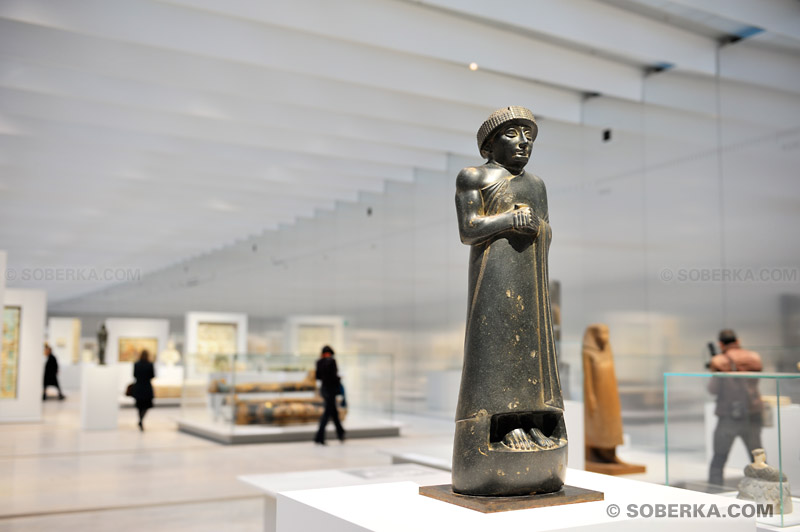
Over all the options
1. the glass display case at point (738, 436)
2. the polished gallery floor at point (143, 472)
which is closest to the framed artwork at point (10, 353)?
the polished gallery floor at point (143, 472)

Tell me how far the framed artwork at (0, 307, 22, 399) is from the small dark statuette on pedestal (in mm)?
15438

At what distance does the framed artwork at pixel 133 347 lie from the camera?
2542cm

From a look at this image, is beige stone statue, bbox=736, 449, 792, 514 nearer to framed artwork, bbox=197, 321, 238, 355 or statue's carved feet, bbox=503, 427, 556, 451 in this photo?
statue's carved feet, bbox=503, 427, 556, 451

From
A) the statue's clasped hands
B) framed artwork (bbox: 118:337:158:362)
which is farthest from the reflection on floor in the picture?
framed artwork (bbox: 118:337:158:362)

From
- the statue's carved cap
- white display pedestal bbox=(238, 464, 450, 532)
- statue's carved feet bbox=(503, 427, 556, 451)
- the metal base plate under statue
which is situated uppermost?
the statue's carved cap

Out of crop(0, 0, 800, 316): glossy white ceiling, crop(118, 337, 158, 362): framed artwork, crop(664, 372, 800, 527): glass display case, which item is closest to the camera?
crop(664, 372, 800, 527): glass display case

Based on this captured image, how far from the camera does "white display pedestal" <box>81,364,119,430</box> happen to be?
1420cm

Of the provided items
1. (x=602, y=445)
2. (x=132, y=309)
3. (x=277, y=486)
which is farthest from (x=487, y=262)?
(x=132, y=309)

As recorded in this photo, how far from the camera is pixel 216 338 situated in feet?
73.5

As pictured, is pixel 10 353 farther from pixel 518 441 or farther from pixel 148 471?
pixel 518 441

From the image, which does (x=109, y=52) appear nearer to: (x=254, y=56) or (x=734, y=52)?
(x=254, y=56)

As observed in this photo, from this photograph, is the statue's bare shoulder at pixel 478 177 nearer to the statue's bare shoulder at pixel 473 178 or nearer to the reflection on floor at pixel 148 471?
the statue's bare shoulder at pixel 473 178

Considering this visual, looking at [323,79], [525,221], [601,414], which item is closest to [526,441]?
[525,221]

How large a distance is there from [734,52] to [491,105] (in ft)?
11.3
